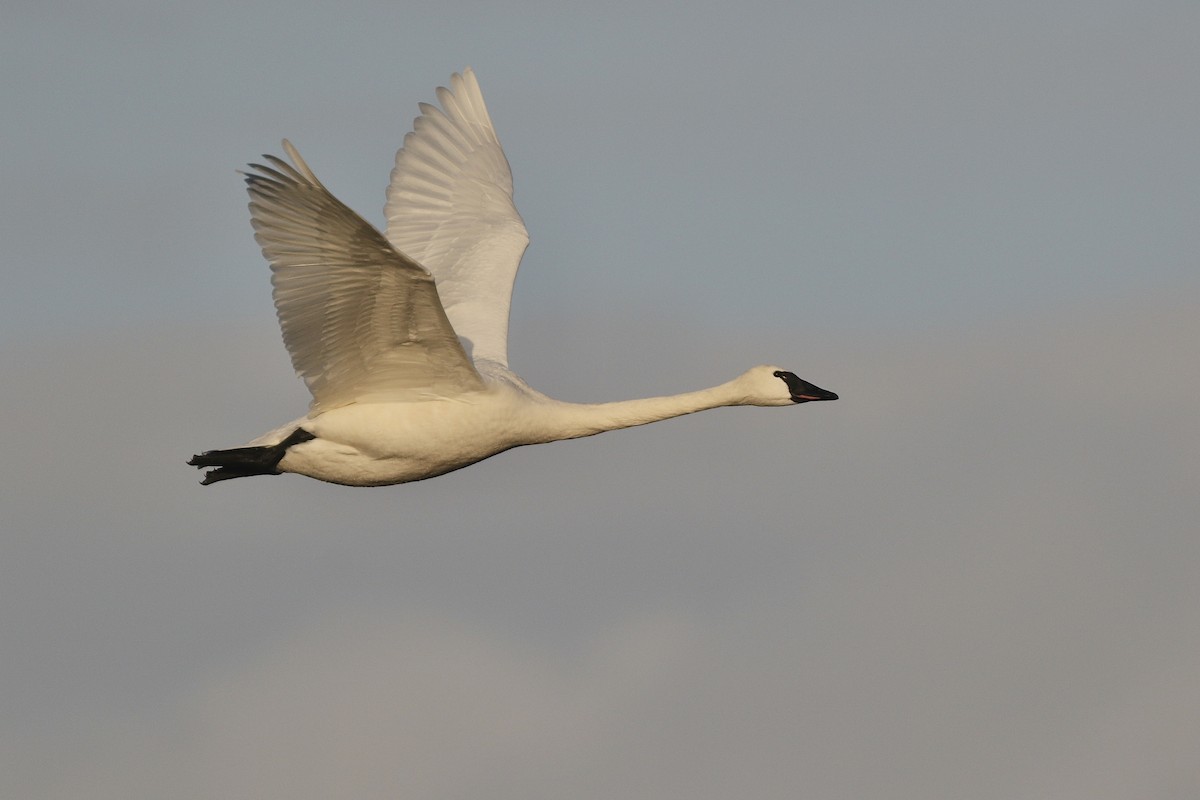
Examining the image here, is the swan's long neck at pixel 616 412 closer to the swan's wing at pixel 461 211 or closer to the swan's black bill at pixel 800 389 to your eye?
the swan's black bill at pixel 800 389

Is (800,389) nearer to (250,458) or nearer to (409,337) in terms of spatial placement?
(409,337)

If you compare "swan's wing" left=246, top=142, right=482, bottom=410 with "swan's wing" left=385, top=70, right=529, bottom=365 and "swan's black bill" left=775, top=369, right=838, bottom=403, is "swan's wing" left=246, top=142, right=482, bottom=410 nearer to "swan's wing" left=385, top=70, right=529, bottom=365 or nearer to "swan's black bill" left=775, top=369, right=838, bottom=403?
"swan's wing" left=385, top=70, right=529, bottom=365

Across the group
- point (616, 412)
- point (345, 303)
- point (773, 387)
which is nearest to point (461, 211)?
point (616, 412)

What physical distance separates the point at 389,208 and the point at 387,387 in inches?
182

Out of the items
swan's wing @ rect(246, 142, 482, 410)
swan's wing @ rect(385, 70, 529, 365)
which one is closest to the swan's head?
swan's wing @ rect(385, 70, 529, 365)

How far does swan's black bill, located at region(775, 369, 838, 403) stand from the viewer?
1967 cm

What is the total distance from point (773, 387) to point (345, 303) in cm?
521

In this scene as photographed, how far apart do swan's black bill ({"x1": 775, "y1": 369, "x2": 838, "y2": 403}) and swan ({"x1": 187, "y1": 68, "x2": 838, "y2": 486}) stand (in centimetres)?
1

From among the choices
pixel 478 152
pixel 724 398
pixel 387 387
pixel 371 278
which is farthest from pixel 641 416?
pixel 478 152

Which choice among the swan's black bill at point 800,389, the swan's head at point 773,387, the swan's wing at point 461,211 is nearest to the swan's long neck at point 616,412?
the swan's head at point 773,387

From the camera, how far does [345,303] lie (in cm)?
1652

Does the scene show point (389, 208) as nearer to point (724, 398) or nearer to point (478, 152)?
point (478, 152)

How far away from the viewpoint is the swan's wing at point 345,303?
50.6ft

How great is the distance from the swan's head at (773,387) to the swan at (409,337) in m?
0.01
